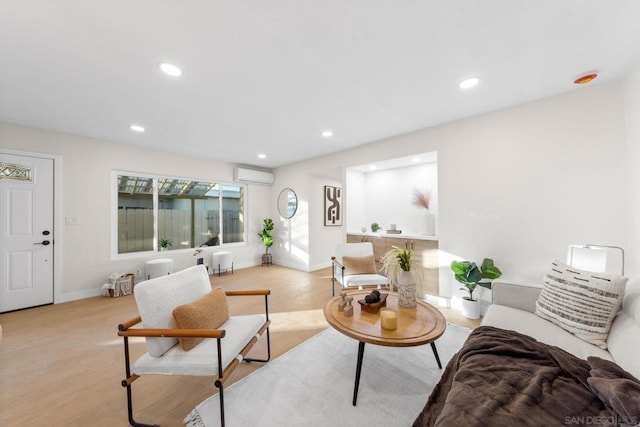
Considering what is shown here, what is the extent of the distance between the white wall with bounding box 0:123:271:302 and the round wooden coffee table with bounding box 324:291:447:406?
4046 mm

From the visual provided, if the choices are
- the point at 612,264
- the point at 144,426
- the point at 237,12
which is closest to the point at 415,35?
the point at 237,12

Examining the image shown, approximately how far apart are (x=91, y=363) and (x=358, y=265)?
9.46ft

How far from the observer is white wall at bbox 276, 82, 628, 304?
2219mm

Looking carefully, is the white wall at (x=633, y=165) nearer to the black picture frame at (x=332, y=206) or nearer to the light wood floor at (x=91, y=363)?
the light wood floor at (x=91, y=363)

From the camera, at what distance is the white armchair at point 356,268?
3042 millimetres

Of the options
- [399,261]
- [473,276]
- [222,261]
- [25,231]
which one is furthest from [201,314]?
[25,231]

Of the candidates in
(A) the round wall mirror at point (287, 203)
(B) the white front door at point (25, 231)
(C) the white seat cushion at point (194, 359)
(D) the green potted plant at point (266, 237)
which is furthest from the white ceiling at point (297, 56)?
(D) the green potted plant at point (266, 237)

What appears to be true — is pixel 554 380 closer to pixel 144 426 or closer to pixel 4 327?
pixel 144 426

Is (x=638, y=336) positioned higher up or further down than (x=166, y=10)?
further down

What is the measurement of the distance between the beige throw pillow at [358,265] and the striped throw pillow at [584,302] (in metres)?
1.81

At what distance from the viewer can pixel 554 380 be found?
1.08m

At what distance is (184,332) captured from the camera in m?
1.40

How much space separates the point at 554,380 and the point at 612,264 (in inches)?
74.3

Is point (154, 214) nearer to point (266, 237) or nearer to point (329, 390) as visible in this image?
point (266, 237)
